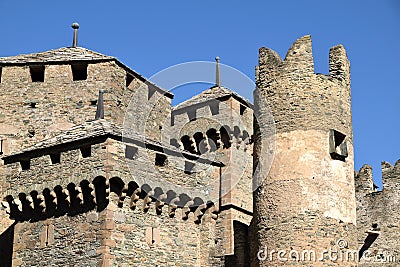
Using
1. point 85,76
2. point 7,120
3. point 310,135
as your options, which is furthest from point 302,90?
point 7,120

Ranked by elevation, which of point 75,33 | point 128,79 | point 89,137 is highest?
point 75,33

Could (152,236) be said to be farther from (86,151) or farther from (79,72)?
(79,72)

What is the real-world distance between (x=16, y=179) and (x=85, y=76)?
214 inches

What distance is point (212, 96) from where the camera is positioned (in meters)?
25.3

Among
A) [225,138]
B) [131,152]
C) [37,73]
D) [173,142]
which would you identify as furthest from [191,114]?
[131,152]

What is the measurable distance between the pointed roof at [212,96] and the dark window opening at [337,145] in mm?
7086

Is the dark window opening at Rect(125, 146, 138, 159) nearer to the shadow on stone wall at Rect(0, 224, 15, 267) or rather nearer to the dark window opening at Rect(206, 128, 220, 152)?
the shadow on stone wall at Rect(0, 224, 15, 267)

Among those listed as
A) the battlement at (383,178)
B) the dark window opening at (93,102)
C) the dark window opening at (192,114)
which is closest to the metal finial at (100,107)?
the dark window opening at (93,102)

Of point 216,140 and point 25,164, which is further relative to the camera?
point 216,140

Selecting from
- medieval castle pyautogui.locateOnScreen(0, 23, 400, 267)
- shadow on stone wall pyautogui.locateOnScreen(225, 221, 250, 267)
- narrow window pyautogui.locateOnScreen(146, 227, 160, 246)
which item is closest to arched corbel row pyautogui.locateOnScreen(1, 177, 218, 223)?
medieval castle pyautogui.locateOnScreen(0, 23, 400, 267)

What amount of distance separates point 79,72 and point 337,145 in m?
9.31

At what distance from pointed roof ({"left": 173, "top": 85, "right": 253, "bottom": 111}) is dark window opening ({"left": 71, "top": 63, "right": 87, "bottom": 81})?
3.44 metres

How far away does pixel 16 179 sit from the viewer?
1925 cm

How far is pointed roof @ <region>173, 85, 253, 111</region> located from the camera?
2477 cm
